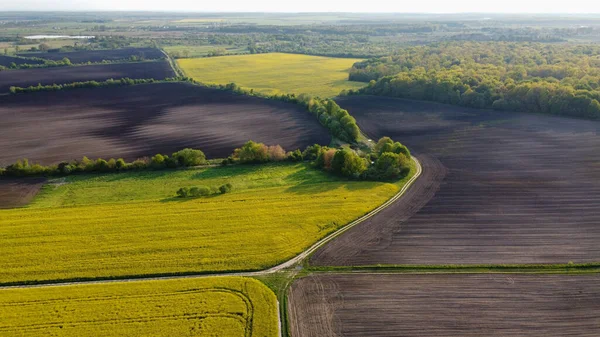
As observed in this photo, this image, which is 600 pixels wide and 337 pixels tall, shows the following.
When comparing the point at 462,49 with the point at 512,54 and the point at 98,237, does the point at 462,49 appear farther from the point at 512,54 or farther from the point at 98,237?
the point at 98,237

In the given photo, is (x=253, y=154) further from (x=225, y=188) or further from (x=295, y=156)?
(x=225, y=188)

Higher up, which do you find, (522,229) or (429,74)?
(429,74)

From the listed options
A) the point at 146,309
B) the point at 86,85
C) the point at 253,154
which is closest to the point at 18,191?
the point at 253,154

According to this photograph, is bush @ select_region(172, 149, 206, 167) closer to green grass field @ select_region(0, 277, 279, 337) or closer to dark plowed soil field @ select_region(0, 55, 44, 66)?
green grass field @ select_region(0, 277, 279, 337)

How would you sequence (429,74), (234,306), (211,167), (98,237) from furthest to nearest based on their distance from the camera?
(429,74) < (211,167) < (98,237) < (234,306)

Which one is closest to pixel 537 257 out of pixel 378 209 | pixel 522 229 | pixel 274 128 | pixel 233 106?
pixel 522 229
